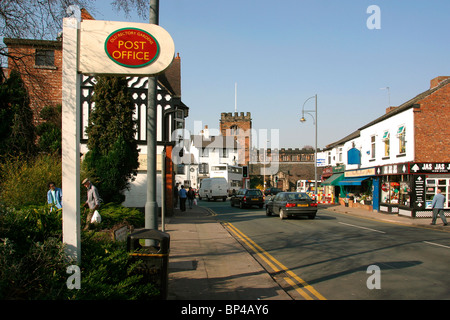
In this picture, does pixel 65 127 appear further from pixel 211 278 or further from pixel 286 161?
pixel 286 161

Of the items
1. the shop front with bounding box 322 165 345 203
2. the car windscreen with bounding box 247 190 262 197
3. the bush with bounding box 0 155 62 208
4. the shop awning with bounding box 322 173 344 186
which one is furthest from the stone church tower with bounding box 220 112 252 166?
the bush with bounding box 0 155 62 208

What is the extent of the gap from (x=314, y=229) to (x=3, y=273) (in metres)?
13.5

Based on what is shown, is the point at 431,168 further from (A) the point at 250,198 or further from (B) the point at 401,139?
(A) the point at 250,198

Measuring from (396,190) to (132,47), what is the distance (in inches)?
918

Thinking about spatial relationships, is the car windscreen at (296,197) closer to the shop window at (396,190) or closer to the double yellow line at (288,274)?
the shop window at (396,190)

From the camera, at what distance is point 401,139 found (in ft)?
83.0

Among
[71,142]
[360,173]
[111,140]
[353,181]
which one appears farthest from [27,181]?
[360,173]

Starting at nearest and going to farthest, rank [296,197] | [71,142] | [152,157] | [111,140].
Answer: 1. [71,142]
2. [152,157]
3. [111,140]
4. [296,197]

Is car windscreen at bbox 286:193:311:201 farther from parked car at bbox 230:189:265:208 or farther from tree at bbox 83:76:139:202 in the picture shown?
parked car at bbox 230:189:265:208

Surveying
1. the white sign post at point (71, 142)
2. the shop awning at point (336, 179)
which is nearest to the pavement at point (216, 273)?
the white sign post at point (71, 142)

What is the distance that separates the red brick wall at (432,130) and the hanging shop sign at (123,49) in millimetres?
21419

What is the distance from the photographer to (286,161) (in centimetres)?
9375

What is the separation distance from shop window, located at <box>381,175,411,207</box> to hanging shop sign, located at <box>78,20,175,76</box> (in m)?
21.2
